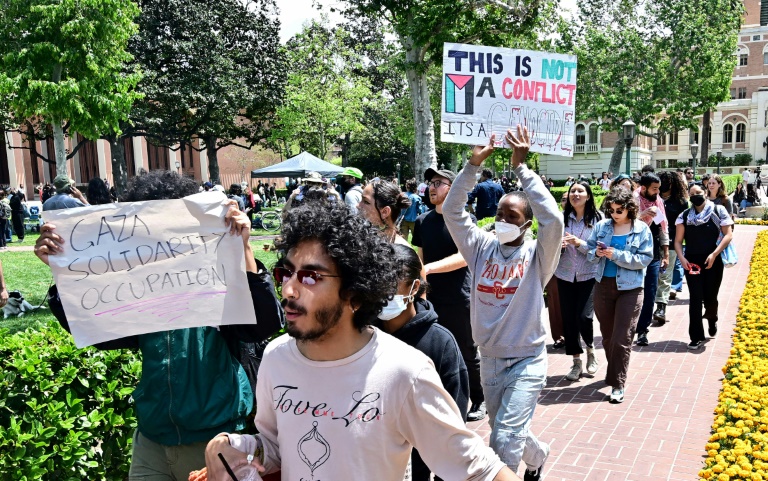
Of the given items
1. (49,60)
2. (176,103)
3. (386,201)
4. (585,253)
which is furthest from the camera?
(176,103)

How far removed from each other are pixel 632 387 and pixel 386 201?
3555 millimetres

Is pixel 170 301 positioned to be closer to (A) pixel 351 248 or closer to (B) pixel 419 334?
(A) pixel 351 248

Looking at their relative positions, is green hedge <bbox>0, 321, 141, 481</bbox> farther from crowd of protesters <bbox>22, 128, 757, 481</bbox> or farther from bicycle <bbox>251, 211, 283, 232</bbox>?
bicycle <bbox>251, 211, 283, 232</bbox>

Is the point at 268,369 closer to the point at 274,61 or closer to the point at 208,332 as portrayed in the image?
the point at 208,332

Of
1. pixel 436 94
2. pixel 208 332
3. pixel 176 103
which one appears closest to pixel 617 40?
pixel 436 94

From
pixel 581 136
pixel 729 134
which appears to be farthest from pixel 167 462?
pixel 729 134

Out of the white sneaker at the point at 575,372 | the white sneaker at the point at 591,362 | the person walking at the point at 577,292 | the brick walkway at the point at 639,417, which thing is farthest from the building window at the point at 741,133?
the white sneaker at the point at 575,372

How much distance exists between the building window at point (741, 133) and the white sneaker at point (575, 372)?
73116 millimetres

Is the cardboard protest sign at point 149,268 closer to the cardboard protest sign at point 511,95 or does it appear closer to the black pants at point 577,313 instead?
the cardboard protest sign at point 511,95

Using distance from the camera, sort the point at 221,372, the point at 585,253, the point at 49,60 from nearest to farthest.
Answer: the point at 221,372, the point at 585,253, the point at 49,60

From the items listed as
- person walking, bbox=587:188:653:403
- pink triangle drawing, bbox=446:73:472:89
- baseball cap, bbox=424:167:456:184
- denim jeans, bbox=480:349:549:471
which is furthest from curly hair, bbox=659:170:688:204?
denim jeans, bbox=480:349:549:471

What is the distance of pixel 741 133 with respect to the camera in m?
70.1

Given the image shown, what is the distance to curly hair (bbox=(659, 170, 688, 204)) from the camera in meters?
9.35

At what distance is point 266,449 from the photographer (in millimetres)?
2121
